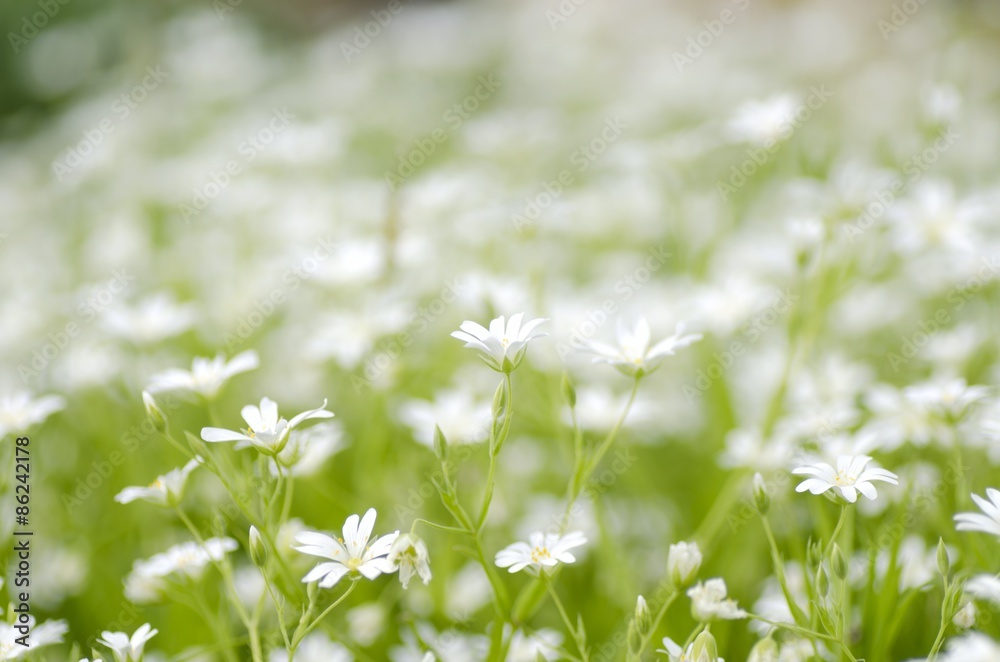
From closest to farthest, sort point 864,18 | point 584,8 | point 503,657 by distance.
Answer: point 503,657
point 864,18
point 584,8

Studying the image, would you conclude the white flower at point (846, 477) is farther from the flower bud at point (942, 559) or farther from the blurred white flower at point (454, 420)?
the blurred white flower at point (454, 420)

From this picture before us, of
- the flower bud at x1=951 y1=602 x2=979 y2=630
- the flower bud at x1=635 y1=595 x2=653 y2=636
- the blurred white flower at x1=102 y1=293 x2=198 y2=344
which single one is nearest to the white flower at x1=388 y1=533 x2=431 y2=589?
the flower bud at x1=635 y1=595 x2=653 y2=636

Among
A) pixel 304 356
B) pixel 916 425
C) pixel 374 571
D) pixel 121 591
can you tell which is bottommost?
pixel 121 591

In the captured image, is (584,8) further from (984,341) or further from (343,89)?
(984,341)

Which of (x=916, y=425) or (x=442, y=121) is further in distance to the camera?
(x=442, y=121)

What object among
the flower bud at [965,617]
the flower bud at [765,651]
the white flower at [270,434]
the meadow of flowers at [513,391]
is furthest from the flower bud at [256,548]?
the flower bud at [965,617]

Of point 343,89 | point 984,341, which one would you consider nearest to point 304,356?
point 984,341

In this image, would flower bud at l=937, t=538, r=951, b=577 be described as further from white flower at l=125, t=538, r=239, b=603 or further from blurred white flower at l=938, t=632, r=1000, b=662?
white flower at l=125, t=538, r=239, b=603
